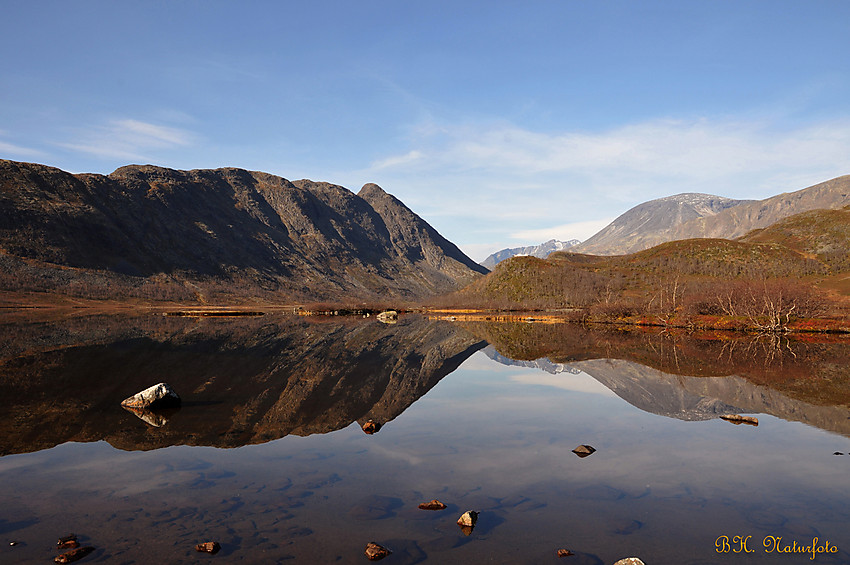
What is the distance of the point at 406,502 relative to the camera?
13062 mm

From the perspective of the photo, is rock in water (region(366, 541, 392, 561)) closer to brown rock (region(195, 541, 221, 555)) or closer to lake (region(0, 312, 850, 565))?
lake (region(0, 312, 850, 565))

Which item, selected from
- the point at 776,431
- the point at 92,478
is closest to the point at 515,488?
the point at 92,478

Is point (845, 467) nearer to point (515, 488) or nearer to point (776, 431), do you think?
point (776, 431)

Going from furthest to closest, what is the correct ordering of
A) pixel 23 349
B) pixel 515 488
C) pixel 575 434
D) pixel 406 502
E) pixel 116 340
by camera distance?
pixel 116 340 < pixel 23 349 < pixel 575 434 < pixel 515 488 < pixel 406 502

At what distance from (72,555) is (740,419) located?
25.7 meters

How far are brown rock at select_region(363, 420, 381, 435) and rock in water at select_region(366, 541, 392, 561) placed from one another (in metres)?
10.6

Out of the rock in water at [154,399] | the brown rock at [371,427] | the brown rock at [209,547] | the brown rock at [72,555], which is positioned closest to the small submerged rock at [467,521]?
the brown rock at [209,547]

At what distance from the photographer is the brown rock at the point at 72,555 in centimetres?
983

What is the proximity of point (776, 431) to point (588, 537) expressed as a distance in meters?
15.0

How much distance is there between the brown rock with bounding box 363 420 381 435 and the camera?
68.7 feet

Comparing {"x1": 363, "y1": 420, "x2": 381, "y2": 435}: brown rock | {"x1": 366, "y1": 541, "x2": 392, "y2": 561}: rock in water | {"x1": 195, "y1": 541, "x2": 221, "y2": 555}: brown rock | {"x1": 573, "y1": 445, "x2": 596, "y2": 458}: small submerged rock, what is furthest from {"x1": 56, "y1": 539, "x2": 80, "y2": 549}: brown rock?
{"x1": 573, "y1": 445, "x2": 596, "y2": 458}: small submerged rock

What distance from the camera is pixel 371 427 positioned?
69.5 feet

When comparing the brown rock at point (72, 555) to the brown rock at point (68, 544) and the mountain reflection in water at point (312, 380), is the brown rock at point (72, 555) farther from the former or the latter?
the mountain reflection in water at point (312, 380)

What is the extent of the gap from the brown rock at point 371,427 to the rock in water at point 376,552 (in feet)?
34.7
